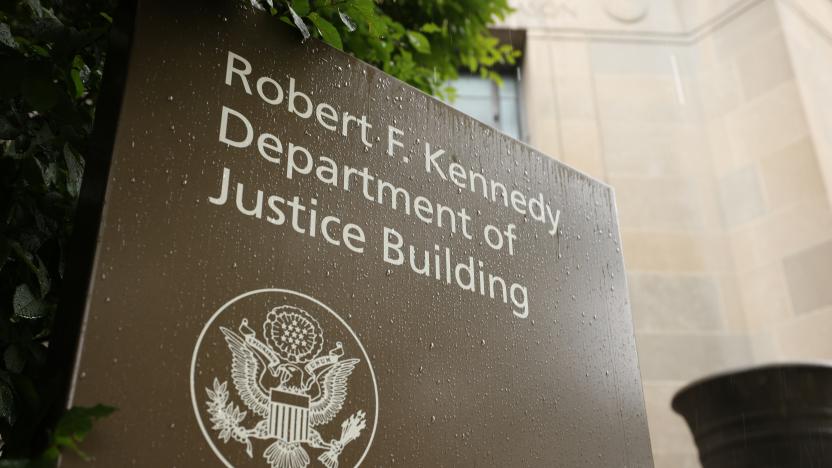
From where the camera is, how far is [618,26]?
23.5ft

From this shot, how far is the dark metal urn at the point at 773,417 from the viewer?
12.3ft

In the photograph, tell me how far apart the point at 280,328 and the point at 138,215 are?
30 cm

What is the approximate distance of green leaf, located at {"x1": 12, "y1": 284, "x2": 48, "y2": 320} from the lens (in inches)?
62.9

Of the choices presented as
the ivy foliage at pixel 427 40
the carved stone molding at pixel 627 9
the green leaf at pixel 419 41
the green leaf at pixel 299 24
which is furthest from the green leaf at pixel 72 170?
the carved stone molding at pixel 627 9

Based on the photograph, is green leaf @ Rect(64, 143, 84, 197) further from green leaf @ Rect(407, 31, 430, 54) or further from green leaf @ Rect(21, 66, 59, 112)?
green leaf @ Rect(407, 31, 430, 54)

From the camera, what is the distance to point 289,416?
1.37 m

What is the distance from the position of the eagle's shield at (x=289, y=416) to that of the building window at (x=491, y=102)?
5642 mm

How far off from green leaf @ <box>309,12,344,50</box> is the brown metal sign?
11 cm

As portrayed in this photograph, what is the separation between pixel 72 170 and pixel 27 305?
1.05ft

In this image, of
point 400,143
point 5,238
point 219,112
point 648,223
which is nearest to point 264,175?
point 219,112

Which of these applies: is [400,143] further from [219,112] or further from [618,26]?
[618,26]

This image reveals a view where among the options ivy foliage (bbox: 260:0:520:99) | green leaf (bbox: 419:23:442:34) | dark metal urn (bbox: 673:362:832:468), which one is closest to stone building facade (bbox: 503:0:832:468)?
dark metal urn (bbox: 673:362:832:468)

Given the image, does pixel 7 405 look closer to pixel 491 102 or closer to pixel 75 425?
pixel 75 425

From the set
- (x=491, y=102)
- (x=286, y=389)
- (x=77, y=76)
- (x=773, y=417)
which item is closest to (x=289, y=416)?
(x=286, y=389)
